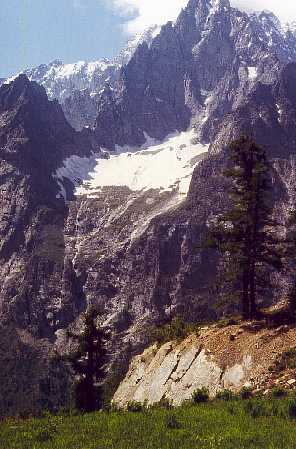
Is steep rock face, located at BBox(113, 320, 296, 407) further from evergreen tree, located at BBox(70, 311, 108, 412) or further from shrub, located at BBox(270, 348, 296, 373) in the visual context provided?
evergreen tree, located at BBox(70, 311, 108, 412)

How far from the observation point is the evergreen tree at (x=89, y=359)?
147 feet

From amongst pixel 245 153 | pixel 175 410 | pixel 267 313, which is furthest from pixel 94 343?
pixel 175 410

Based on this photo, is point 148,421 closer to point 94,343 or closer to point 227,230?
point 227,230

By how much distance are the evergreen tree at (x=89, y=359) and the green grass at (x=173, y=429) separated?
22798 millimetres

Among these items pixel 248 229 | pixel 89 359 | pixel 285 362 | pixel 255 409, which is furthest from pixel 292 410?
pixel 89 359

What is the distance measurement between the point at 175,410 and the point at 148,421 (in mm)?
2751

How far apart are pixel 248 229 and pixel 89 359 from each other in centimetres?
1702

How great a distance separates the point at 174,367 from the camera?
3544cm

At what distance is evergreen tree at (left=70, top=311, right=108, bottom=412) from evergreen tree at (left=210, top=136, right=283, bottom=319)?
1268cm

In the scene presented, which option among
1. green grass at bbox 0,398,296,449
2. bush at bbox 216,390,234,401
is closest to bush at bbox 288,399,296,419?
green grass at bbox 0,398,296,449

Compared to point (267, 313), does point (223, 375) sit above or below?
below

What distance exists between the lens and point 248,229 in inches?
1470

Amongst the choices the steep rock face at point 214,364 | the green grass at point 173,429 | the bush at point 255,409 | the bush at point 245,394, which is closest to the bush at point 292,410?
the green grass at point 173,429

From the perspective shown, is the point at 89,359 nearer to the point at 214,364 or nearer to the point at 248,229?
the point at 214,364
